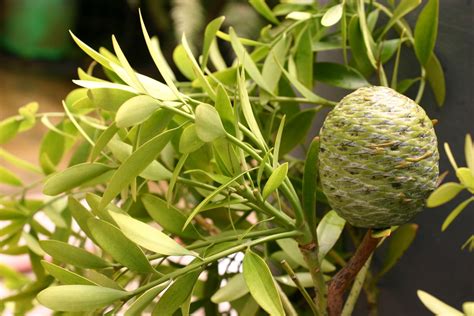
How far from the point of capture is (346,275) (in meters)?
0.32

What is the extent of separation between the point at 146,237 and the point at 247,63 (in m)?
0.14

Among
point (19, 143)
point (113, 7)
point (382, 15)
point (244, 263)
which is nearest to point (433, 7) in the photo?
point (382, 15)

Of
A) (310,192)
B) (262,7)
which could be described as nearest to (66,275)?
(310,192)

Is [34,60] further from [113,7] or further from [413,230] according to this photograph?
[413,230]

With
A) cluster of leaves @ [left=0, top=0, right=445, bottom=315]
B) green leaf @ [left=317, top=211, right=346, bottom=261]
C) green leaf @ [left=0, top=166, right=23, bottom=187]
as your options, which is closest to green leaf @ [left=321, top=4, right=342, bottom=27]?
cluster of leaves @ [left=0, top=0, right=445, bottom=315]

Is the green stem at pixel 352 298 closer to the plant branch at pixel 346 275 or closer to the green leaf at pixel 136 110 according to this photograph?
the plant branch at pixel 346 275

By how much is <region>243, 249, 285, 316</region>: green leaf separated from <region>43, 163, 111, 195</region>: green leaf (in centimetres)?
9

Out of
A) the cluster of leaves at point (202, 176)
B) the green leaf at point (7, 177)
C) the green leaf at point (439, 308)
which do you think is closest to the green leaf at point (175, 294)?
the cluster of leaves at point (202, 176)

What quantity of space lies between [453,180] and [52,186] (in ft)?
0.82

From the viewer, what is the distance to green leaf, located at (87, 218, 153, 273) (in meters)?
0.29

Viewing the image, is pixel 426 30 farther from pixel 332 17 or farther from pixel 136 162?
pixel 136 162

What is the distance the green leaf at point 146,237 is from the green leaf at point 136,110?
42 millimetres

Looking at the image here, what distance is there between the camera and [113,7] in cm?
288

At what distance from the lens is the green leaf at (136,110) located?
26 centimetres
